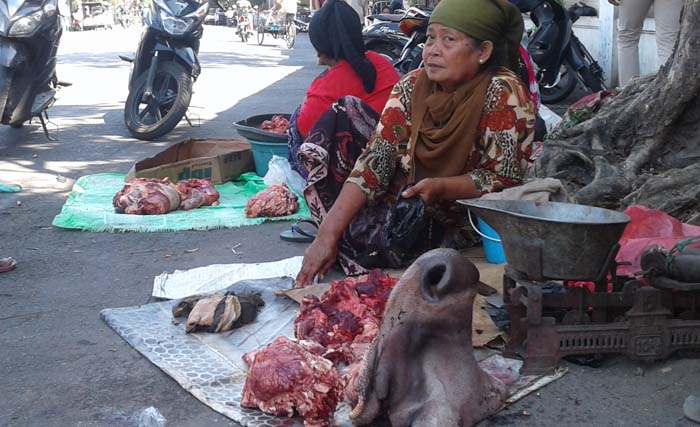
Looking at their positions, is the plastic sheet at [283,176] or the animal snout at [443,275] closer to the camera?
the animal snout at [443,275]

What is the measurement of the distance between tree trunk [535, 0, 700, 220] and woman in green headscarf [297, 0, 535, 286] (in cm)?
110

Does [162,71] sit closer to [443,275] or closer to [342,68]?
[342,68]

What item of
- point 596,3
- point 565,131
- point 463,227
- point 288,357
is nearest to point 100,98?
point 596,3

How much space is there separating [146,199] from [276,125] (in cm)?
141

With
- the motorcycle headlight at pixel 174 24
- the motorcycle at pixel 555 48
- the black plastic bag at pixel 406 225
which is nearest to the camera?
the black plastic bag at pixel 406 225

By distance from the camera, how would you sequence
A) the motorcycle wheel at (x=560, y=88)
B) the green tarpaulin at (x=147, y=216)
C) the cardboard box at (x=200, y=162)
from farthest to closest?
the motorcycle wheel at (x=560, y=88) < the cardboard box at (x=200, y=162) < the green tarpaulin at (x=147, y=216)

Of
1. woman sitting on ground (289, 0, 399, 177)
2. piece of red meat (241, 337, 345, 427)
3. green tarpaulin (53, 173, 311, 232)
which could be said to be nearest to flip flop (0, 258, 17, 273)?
green tarpaulin (53, 173, 311, 232)

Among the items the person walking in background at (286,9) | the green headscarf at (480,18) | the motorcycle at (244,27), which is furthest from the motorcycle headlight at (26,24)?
the motorcycle at (244,27)

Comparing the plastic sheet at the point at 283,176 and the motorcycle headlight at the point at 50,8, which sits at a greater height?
the motorcycle headlight at the point at 50,8

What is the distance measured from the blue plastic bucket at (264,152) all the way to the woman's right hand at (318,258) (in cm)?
253

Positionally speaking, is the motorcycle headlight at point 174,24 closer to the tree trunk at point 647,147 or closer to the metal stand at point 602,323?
the tree trunk at point 647,147

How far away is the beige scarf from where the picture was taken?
3902mm

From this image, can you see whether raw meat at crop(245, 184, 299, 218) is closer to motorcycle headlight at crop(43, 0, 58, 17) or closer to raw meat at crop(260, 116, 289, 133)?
raw meat at crop(260, 116, 289, 133)

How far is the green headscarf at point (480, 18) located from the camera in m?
3.78
